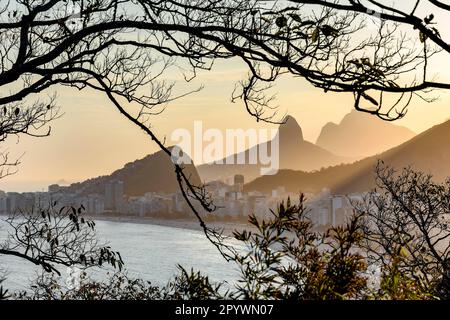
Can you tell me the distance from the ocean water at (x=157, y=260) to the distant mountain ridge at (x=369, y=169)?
32.6ft

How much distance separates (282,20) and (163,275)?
130 ft

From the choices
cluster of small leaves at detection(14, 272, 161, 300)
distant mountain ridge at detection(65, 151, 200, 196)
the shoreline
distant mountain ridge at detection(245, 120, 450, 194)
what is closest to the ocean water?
distant mountain ridge at detection(245, 120, 450, 194)

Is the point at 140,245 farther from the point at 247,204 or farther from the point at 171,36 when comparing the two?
the point at 171,36

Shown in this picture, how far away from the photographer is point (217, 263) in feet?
166

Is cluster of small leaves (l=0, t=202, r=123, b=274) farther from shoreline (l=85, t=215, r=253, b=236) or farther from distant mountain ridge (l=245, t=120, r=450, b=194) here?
shoreline (l=85, t=215, r=253, b=236)

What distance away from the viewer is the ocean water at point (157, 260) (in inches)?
1545

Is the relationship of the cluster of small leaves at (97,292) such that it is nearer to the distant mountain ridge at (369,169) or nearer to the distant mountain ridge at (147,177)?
the distant mountain ridge at (369,169)

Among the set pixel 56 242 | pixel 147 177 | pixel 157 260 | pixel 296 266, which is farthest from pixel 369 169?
pixel 296 266

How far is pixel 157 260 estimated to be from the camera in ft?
165

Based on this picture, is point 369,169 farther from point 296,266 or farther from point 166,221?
point 296,266

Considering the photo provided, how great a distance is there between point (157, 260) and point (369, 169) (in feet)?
106

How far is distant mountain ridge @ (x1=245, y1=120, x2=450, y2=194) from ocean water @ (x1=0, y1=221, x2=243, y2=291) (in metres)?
9.94

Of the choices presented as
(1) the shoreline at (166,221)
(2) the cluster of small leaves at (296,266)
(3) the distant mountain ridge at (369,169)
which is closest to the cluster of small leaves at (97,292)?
(2) the cluster of small leaves at (296,266)

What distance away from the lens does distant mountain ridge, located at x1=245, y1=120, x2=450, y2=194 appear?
60.6 m
